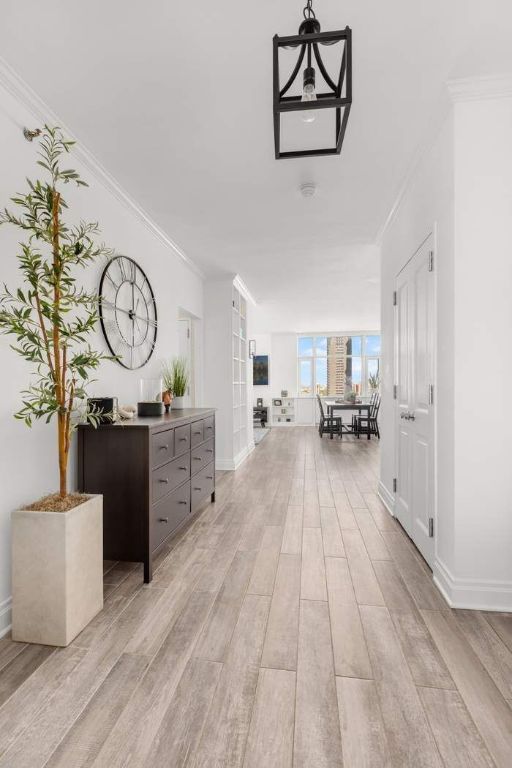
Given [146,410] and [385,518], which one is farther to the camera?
[385,518]

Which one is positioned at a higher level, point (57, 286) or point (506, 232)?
point (506, 232)

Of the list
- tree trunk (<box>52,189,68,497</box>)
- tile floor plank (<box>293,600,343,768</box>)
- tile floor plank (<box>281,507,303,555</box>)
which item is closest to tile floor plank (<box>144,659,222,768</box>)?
tile floor plank (<box>293,600,343,768</box>)

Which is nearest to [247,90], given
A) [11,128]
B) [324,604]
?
[11,128]

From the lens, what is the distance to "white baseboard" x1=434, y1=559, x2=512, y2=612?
2.09m

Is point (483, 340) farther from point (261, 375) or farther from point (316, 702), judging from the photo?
point (261, 375)

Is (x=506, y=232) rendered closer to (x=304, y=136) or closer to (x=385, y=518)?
(x=304, y=136)

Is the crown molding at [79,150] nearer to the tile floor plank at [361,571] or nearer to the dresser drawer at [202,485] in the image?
the dresser drawer at [202,485]

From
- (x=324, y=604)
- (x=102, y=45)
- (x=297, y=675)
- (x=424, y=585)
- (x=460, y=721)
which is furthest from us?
(x=424, y=585)

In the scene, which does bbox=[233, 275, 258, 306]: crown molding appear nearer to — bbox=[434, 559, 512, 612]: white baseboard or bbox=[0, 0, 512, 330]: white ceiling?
bbox=[0, 0, 512, 330]: white ceiling

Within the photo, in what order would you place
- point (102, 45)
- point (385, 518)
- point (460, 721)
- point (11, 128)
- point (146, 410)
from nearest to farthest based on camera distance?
point (460, 721)
point (102, 45)
point (11, 128)
point (146, 410)
point (385, 518)

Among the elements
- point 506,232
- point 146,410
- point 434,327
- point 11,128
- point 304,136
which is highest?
point 304,136

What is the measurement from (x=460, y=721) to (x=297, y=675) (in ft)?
1.85

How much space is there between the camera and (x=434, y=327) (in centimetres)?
241

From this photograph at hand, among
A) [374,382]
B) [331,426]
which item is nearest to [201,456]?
[331,426]
